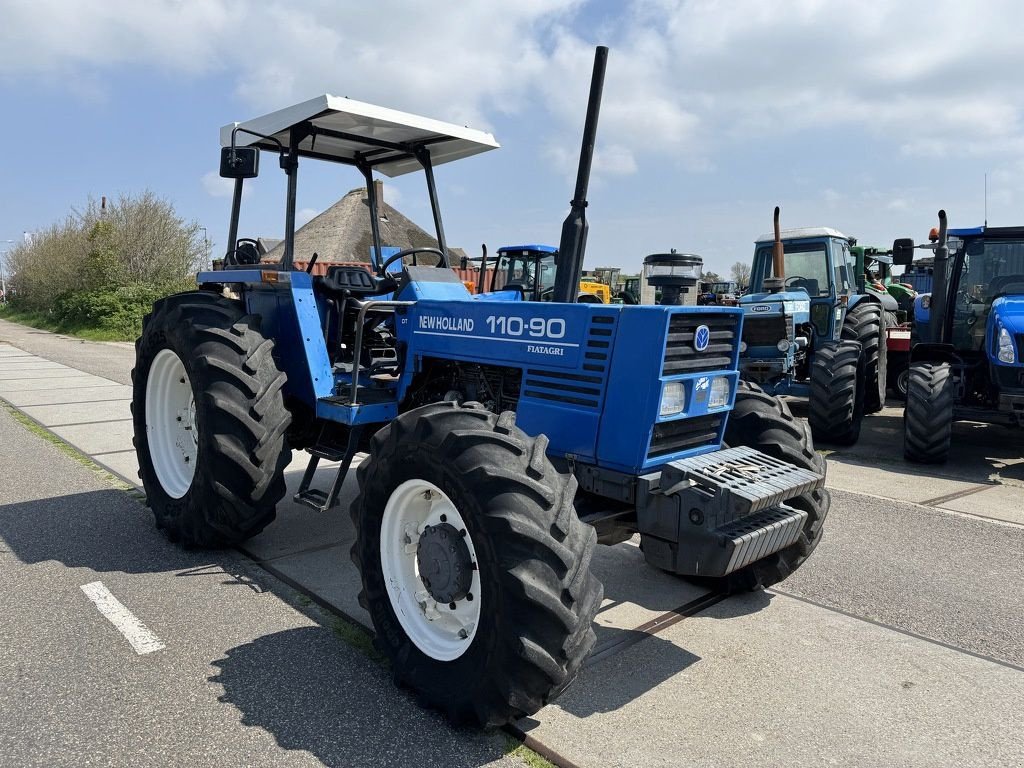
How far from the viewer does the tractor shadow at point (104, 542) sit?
428 cm

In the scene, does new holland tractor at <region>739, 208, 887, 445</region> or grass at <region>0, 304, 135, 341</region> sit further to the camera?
grass at <region>0, 304, 135, 341</region>

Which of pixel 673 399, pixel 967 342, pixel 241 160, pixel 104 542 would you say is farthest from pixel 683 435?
pixel 967 342

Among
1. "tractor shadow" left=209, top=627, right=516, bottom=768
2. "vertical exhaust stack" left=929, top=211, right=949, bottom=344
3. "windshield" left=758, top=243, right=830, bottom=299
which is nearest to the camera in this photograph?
"tractor shadow" left=209, top=627, right=516, bottom=768

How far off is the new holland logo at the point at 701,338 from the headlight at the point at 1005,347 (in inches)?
219

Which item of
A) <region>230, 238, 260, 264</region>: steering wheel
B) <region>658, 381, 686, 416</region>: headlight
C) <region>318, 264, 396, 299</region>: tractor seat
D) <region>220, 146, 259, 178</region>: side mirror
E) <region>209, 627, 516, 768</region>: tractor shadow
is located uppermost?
<region>220, 146, 259, 178</region>: side mirror

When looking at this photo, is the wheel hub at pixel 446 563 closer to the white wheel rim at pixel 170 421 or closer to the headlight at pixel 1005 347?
the white wheel rim at pixel 170 421

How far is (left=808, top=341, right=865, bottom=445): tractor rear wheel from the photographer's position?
8.22 metres

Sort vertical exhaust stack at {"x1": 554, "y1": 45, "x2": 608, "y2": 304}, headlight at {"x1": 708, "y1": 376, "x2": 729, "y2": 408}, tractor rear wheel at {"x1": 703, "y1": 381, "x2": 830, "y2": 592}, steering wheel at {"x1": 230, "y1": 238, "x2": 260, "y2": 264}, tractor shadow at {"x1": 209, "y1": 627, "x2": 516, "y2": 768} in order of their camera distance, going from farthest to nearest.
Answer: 1. steering wheel at {"x1": 230, "y1": 238, "x2": 260, "y2": 264}
2. vertical exhaust stack at {"x1": 554, "y1": 45, "x2": 608, "y2": 304}
3. tractor rear wheel at {"x1": 703, "y1": 381, "x2": 830, "y2": 592}
4. headlight at {"x1": 708, "y1": 376, "x2": 729, "y2": 408}
5. tractor shadow at {"x1": 209, "y1": 627, "x2": 516, "y2": 768}

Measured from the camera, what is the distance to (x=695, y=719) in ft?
9.32

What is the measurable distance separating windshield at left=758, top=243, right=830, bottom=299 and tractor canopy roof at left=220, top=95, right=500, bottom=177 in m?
6.58

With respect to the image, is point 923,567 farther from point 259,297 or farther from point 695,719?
point 259,297

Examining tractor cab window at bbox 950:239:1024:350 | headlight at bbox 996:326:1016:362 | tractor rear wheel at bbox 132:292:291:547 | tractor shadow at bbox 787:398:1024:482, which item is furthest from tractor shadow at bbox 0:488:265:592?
tractor cab window at bbox 950:239:1024:350

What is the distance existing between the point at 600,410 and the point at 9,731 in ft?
8.29

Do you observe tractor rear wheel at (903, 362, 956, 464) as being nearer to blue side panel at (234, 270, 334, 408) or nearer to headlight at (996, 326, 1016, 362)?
headlight at (996, 326, 1016, 362)
